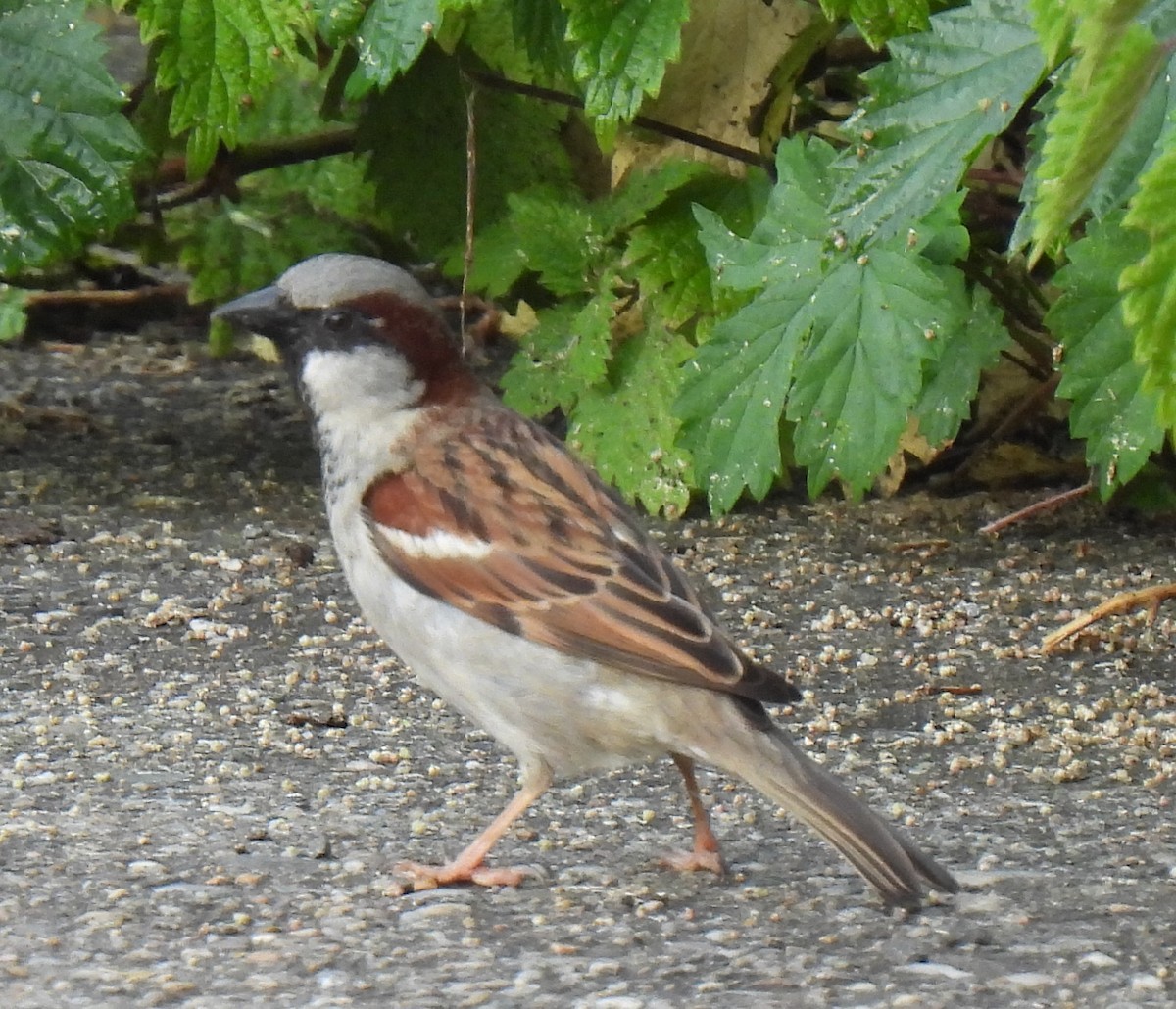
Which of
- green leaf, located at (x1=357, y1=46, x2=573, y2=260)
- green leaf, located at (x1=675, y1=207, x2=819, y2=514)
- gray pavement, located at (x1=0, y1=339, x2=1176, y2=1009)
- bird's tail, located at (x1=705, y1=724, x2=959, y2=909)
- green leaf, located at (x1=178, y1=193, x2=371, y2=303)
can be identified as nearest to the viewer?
gray pavement, located at (x1=0, y1=339, x2=1176, y2=1009)

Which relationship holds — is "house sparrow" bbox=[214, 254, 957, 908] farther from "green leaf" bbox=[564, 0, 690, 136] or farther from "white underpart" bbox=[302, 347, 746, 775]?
"green leaf" bbox=[564, 0, 690, 136]

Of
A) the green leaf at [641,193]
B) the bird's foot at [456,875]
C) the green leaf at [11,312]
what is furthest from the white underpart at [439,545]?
the green leaf at [11,312]

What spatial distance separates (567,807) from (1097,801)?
2.54ft

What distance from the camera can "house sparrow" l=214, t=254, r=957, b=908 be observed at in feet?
8.14

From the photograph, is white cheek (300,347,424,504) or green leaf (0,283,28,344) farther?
green leaf (0,283,28,344)

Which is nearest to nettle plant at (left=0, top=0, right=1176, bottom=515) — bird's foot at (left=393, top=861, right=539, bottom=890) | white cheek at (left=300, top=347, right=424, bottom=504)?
white cheek at (left=300, top=347, right=424, bottom=504)

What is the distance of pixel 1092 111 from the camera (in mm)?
1434

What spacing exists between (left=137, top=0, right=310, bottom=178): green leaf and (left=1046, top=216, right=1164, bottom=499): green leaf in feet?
4.57

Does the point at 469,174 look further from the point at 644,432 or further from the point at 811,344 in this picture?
the point at 811,344

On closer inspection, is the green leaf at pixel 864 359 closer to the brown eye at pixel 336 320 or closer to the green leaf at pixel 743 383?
the green leaf at pixel 743 383

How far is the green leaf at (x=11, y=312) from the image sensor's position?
12.7ft

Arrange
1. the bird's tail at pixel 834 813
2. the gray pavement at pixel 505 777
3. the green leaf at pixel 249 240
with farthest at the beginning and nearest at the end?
1. the green leaf at pixel 249 240
2. the bird's tail at pixel 834 813
3. the gray pavement at pixel 505 777

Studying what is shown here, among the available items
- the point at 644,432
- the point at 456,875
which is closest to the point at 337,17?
the point at 644,432

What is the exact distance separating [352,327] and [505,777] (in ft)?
2.46
